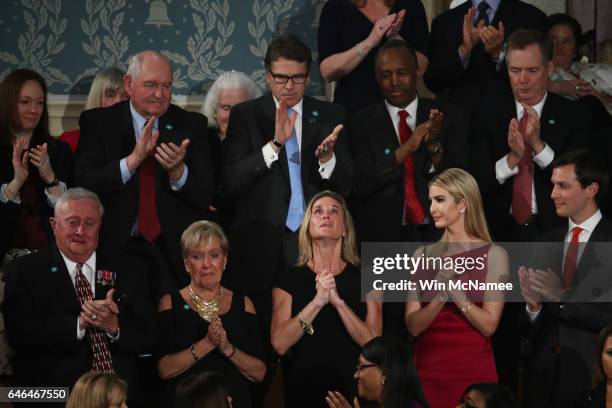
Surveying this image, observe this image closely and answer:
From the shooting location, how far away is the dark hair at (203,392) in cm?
420

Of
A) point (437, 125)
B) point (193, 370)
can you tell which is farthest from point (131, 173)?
point (437, 125)

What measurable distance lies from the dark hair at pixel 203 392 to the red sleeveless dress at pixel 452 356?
4.08ft

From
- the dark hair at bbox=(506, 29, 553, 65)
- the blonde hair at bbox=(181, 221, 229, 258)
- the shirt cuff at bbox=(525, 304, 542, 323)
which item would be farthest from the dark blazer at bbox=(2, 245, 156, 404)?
the dark hair at bbox=(506, 29, 553, 65)

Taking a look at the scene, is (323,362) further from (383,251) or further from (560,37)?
(560,37)

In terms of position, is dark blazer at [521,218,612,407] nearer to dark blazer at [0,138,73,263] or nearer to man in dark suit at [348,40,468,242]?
man in dark suit at [348,40,468,242]

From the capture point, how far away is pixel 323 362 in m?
5.20

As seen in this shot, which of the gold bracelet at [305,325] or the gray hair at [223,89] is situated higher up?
the gray hair at [223,89]

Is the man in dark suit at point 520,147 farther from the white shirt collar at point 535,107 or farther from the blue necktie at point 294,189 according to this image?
the blue necktie at point 294,189

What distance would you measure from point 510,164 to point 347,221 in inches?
31.8

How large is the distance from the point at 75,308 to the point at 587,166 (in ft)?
7.46

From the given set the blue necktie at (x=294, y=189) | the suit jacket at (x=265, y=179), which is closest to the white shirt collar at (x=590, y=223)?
the suit jacket at (x=265, y=179)

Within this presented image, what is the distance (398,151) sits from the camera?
5.55 metres

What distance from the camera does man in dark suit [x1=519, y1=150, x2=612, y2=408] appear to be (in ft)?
16.9

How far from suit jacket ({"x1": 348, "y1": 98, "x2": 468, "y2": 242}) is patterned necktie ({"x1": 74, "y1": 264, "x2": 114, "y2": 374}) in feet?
4.27
